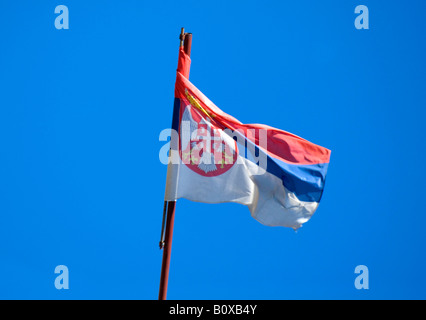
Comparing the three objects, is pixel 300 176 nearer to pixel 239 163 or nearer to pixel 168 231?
pixel 239 163

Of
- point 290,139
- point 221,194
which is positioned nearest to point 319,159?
point 290,139

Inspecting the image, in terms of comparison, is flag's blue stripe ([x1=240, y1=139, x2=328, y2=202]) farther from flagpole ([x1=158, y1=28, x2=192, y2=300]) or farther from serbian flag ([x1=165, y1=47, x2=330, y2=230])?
flagpole ([x1=158, y1=28, x2=192, y2=300])

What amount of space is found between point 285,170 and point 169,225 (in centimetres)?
222

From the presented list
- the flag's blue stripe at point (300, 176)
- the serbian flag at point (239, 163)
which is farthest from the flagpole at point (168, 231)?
the flag's blue stripe at point (300, 176)

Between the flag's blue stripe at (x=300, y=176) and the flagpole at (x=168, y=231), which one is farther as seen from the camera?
the flag's blue stripe at (x=300, y=176)

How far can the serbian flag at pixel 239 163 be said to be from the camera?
1349 cm

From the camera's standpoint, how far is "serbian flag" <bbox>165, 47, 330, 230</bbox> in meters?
13.5

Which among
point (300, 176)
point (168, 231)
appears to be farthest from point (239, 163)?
point (168, 231)

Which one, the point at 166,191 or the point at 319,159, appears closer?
the point at 166,191

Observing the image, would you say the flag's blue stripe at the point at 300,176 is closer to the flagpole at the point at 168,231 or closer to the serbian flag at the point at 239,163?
the serbian flag at the point at 239,163

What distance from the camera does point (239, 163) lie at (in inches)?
538

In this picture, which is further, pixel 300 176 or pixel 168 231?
pixel 300 176

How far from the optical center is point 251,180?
13.8 meters

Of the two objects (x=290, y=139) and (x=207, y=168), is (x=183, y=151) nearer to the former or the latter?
(x=207, y=168)
